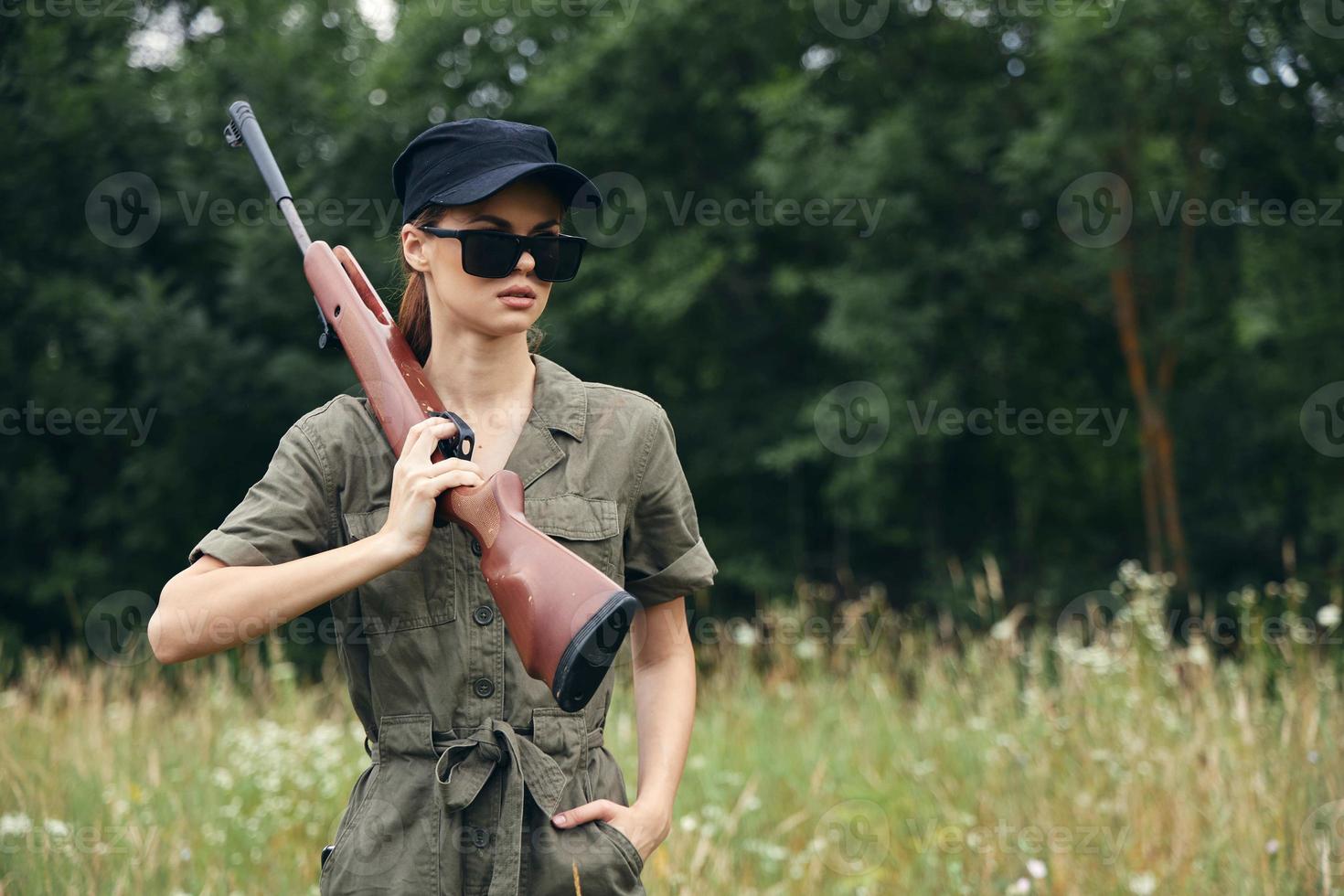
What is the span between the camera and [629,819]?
2.06m

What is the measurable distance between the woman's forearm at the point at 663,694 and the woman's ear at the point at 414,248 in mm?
723

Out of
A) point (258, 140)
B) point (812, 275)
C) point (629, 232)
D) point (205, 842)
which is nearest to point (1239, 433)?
point (812, 275)

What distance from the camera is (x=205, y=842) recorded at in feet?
14.2

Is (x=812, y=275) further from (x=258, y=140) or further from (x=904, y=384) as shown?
(x=258, y=140)

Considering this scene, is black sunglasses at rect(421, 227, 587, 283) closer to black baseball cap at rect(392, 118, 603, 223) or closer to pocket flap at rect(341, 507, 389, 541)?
black baseball cap at rect(392, 118, 603, 223)

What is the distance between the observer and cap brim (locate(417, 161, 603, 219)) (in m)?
1.97

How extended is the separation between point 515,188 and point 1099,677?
390 centimetres

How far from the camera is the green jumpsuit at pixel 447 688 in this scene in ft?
6.42

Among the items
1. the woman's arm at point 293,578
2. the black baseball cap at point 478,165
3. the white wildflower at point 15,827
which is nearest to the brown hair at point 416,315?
the black baseball cap at point 478,165

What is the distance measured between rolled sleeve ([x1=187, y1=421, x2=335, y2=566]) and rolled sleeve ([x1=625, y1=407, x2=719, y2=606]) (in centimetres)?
52

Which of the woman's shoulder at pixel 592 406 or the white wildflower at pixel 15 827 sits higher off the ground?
the woman's shoulder at pixel 592 406

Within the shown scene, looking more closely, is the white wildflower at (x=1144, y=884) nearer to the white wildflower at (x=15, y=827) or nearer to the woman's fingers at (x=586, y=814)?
the woman's fingers at (x=586, y=814)

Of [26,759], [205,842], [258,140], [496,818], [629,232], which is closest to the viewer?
[496,818]

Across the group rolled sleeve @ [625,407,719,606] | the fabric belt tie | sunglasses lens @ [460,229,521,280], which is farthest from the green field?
sunglasses lens @ [460,229,521,280]
